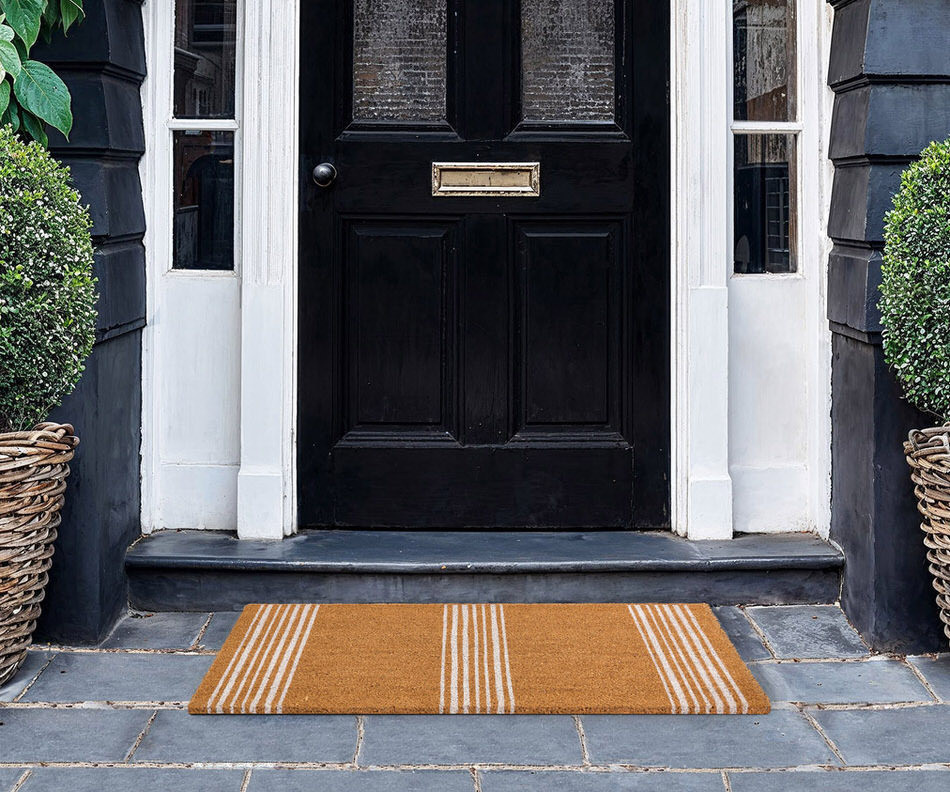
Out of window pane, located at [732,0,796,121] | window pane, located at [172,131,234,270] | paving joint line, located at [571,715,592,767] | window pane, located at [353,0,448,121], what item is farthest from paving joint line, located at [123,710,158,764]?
window pane, located at [732,0,796,121]

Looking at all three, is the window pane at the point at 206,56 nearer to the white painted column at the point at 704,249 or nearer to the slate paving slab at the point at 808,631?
the white painted column at the point at 704,249

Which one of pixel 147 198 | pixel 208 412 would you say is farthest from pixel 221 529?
pixel 147 198

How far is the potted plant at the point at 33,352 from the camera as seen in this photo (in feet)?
9.97

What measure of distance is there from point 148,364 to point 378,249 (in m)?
0.78

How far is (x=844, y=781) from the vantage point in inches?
106

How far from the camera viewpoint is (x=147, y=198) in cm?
397

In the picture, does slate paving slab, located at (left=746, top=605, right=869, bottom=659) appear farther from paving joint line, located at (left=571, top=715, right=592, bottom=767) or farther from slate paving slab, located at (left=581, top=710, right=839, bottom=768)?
paving joint line, located at (left=571, top=715, right=592, bottom=767)

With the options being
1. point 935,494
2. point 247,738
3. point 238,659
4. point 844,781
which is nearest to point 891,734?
point 844,781

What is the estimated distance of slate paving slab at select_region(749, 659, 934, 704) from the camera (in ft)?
10.4

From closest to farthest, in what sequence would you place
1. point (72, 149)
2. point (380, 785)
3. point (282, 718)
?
point (380, 785), point (282, 718), point (72, 149)

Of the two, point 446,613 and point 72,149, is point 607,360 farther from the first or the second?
point 72,149

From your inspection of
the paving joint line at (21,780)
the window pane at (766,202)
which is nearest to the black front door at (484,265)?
the window pane at (766,202)

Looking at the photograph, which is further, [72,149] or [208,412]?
[208,412]

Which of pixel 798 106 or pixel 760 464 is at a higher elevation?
pixel 798 106
